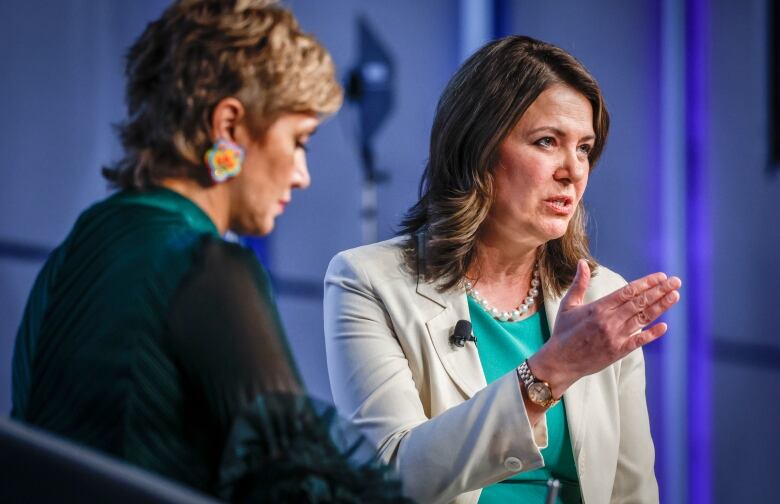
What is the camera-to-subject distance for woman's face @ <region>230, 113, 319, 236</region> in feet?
3.47

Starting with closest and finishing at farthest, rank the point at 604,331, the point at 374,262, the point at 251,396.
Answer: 1. the point at 251,396
2. the point at 604,331
3. the point at 374,262

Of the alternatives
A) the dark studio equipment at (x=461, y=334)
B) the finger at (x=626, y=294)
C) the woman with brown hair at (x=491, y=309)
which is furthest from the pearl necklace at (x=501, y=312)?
the finger at (x=626, y=294)

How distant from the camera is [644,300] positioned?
148cm

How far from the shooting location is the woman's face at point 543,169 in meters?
1.80

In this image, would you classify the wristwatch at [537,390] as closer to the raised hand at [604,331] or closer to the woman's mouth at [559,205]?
the raised hand at [604,331]

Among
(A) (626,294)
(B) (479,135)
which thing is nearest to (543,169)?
(B) (479,135)

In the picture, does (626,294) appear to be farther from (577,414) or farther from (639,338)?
(577,414)

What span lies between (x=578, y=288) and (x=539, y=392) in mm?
186

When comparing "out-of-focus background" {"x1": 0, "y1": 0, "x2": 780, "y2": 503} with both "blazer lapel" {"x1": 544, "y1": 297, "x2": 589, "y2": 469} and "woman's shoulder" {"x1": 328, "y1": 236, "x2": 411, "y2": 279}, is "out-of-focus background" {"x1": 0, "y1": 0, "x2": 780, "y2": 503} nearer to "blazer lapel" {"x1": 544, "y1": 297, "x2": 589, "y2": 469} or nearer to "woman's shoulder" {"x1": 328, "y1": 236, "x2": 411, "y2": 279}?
"blazer lapel" {"x1": 544, "y1": 297, "x2": 589, "y2": 469}

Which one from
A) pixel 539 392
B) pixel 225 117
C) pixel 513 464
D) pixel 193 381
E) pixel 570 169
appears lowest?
pixel 513 464

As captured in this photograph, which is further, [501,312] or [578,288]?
[501,312]

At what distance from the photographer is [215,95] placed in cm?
102

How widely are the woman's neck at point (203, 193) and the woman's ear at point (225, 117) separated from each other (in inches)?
2.4

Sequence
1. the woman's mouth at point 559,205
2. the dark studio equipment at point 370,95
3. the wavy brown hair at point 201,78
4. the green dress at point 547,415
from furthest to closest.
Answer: the dark studio equipment at point 370,95 → the woman's mouth at point 559,205 → the green dress at point 547,415 → the wavy brown hair at point 201,78
